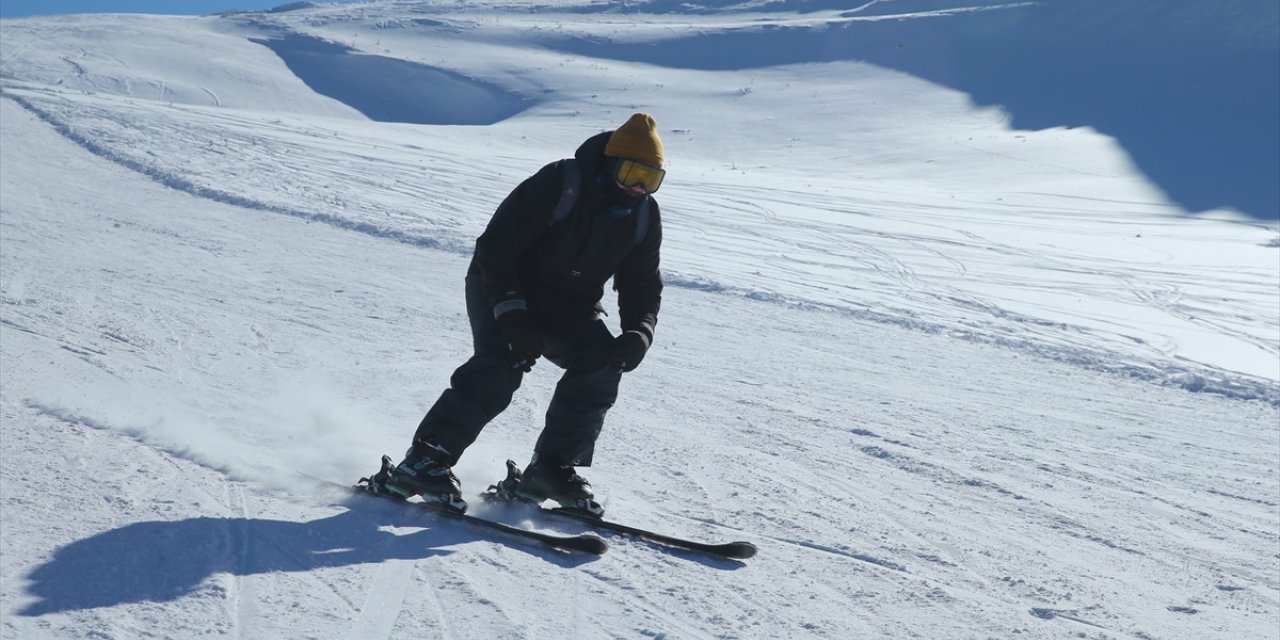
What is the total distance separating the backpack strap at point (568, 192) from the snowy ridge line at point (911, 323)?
5410 millimetres

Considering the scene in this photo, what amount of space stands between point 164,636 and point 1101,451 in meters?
4.73

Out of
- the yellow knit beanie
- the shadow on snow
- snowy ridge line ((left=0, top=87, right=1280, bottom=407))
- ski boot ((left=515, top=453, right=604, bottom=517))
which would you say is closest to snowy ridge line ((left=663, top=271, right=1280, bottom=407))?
snowy ridge line ((left=0, top=87, right=1280, bottom=407))

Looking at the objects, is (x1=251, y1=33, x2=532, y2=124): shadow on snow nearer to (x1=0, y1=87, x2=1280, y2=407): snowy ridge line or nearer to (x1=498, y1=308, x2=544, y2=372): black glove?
(x1=0, y1=87, x2=1280, y2=407): snowy ridge line

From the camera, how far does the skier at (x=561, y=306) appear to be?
4.13 m

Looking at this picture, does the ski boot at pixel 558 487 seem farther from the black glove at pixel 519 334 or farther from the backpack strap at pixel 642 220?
the backpack strap at pixel 642 220

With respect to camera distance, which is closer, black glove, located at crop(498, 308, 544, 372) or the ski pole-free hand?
black glove, located at crop(498, 308, 544, 372)

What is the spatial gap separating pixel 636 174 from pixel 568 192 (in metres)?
0.24

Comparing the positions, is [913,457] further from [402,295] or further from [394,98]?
[394,98]

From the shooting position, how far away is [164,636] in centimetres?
307

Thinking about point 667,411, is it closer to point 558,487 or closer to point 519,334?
point 558,487

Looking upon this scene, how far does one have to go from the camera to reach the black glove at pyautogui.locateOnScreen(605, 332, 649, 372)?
4207 mm

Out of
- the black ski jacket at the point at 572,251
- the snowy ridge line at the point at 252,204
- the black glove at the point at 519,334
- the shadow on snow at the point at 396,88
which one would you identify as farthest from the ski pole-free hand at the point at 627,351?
the shadow on snow at the point at 396,88

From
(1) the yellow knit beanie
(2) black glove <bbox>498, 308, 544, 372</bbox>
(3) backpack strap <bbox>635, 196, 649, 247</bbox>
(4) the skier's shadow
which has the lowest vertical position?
(4) the skier's shadow

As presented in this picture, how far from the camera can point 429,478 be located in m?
4.23
